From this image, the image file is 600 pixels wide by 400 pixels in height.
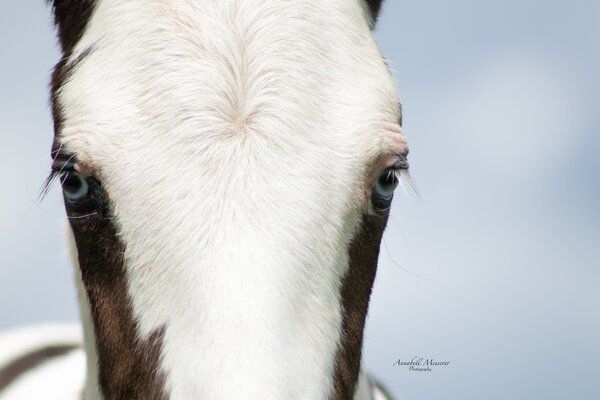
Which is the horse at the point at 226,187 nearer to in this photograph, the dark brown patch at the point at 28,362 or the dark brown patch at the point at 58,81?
the dark brown patch at the point at 58,81

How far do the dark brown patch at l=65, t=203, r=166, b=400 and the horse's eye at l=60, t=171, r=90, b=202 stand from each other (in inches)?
2.2

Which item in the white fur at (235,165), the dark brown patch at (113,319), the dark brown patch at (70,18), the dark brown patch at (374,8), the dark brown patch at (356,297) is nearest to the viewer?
the white fur at (235,165)

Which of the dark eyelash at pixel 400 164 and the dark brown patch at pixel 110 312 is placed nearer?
the dark brown patch at pixel 110 312

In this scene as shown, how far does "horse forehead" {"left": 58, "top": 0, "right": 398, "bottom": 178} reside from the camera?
2.13m

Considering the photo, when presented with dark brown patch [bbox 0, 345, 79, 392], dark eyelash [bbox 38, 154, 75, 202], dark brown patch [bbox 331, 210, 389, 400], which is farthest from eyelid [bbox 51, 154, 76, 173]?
dark brown patch [bbox 0, 345, 79, 392]

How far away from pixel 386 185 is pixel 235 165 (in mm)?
524

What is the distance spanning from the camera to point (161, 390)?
2.01 m

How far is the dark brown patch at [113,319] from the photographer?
209 centimetres

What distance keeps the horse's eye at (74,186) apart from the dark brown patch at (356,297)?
767 mm

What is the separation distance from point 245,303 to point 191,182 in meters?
0.36

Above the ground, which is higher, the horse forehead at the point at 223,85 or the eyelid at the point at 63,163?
the horse forehead at the point at 223,85

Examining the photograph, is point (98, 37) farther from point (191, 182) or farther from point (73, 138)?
point (191, 182)

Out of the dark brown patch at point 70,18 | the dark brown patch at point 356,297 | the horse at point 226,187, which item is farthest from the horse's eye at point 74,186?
the dark brown patch at point 356,297

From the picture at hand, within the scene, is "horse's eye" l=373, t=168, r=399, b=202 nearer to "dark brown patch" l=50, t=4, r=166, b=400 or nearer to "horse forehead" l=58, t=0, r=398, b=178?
"horse forehead" l=58, t=0, r=398, b=178
